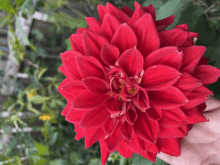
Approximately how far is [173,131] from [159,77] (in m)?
0.15

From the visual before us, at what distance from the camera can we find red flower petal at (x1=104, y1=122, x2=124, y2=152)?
0.43 m

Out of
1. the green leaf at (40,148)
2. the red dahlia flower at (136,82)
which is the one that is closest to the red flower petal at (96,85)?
the red dahlia flower at (136,82)

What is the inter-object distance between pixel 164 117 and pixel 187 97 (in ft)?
0.26

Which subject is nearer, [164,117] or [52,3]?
[164,117]

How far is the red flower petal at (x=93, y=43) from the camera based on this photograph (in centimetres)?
42

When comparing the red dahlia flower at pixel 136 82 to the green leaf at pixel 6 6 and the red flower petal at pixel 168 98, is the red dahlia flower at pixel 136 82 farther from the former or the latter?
the green leaf at pixel 6 6

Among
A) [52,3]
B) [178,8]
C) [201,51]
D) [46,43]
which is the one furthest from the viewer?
[46,43]

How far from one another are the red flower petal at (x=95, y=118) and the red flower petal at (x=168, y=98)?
139 millimetres

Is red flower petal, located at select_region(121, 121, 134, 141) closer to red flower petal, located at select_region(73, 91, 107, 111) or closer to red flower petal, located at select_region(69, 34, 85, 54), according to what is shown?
red flower petal, located at select_region(73, 91, 107, 111)

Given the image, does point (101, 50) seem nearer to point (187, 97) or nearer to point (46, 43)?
point (187, 97)

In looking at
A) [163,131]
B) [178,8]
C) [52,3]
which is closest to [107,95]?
[163,131]

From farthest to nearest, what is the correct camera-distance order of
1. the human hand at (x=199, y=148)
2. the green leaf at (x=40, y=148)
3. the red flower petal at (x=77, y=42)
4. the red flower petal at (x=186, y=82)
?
1. the green leaf at (x=40, y=148)
2. the human hand at (x=199, y=148)
3. the red flower petal at (x=77, y=42)
4. the red flower petal at (x=186, y=82)

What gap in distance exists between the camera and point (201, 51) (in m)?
0.38

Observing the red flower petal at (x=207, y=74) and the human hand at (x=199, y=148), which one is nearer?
the red flower petal at (x=207, y=74)
